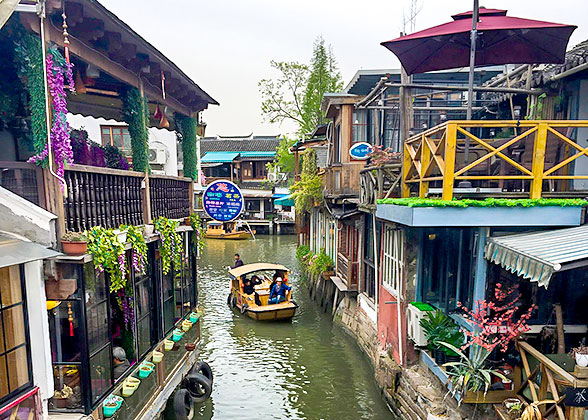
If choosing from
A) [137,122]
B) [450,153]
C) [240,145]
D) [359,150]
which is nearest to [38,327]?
[137,122]

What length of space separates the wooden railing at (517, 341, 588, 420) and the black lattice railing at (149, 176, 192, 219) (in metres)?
6.98

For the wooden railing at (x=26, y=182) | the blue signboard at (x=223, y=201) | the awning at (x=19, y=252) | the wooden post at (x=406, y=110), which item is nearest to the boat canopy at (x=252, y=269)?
the blue signboard at (x=223, y=201)

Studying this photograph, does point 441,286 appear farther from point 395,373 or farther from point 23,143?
point 23,143

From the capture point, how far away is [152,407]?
7117mm

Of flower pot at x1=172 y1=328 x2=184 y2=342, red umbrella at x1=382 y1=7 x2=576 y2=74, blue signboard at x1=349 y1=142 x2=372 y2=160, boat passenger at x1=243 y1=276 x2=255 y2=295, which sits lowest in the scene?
boat passenger at x1=243 y1=276 x2=255 y2=295

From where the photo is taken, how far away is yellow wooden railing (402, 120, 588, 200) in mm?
5762

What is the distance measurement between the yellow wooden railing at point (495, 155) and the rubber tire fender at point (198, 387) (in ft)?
21.1

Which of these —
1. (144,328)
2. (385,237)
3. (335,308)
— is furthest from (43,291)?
(335,308)

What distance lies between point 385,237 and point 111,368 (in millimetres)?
6674

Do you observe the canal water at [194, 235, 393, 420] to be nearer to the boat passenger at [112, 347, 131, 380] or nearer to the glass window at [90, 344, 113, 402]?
the boat passenger at [112, 347, 131, 380]

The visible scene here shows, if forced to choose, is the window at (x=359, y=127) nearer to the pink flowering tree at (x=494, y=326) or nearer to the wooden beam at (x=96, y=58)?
the wooden beam at (x=96, y=58)

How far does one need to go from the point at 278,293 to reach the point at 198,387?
5960 millimetres

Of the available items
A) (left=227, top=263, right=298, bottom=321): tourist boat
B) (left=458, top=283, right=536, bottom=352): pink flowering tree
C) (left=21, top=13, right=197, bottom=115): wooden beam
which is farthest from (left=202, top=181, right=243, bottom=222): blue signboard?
(left=227, top=263, right=298, bottom=321): tourist boat

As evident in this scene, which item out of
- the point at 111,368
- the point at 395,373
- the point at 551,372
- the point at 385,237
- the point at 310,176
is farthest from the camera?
the point at 310,176
